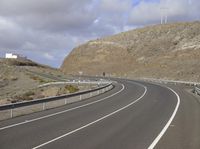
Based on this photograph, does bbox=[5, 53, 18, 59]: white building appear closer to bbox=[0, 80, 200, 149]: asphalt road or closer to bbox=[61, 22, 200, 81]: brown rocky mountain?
bbox=[61, 22, 200, 81]: brown rocky mountain

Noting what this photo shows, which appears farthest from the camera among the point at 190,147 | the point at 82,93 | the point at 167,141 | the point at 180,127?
the point at 82,93

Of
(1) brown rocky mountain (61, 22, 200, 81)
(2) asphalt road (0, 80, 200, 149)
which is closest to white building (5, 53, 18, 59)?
(1) brown rocky mountain (61, 22, 200, 81)

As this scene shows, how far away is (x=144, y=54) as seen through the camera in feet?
419

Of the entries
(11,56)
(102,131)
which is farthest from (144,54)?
(102,131)

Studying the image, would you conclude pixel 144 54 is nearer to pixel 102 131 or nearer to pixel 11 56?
pixel 11 56

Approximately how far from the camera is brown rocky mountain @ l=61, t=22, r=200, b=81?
344 ft

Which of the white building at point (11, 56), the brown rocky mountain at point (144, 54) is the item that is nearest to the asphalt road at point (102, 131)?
the brown rocky mountain at point (144, 54)

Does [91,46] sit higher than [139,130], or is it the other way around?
[91,46]

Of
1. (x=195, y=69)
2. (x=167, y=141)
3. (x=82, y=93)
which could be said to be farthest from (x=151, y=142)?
(x=195, y=69)

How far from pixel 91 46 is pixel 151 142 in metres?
133

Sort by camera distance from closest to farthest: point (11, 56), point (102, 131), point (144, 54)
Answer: point (102, 131) → point (144, 54) → point (11, 56)

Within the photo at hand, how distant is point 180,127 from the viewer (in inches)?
682

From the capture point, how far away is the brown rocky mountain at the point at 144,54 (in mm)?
105000

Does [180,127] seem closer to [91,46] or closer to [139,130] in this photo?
[139,130]
